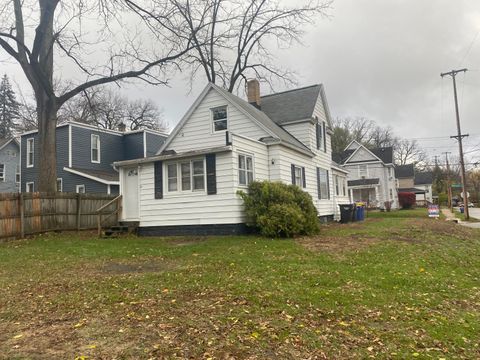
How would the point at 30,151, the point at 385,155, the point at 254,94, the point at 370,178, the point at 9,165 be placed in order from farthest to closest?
the point at 385,155 → the point at 370,178 → the point at 9,165 → the point at 30,151 → the point at 254,94

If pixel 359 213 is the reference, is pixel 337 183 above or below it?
above

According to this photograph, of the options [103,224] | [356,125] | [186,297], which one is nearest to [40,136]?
[103,224]

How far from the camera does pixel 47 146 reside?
16.0 metres

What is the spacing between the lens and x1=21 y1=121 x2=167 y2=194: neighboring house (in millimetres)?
23406

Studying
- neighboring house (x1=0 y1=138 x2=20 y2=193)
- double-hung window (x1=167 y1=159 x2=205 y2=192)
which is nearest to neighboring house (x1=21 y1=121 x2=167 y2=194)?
neighboring house (x1=0 y1=138 x2=20 y2=193)

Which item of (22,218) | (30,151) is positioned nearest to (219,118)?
(22,218)

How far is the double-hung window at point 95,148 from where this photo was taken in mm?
25141

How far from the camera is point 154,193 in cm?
1410

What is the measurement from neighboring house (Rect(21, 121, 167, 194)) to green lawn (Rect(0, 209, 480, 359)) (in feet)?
47.2

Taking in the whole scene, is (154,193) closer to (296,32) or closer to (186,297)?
(186,297)

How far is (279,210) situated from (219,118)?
6.12m

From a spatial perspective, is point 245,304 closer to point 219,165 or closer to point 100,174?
point 219,165

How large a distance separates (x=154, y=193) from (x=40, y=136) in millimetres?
6352

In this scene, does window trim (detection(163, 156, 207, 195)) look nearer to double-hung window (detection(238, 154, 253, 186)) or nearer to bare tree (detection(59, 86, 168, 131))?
double-hung window (detection(238, 154, 253, 186))
